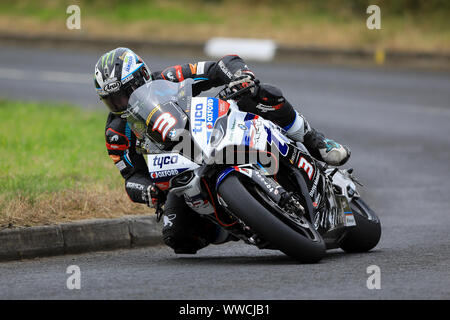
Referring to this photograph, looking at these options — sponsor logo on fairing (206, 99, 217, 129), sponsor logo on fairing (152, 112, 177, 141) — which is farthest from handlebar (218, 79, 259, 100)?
sponsor logo on fairing (152, 112, 177, 141)

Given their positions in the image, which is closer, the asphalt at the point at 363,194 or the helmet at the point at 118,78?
the asphalt at the point at 363,194

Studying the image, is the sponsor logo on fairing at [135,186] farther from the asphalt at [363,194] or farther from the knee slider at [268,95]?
the knee slider at [268,95]

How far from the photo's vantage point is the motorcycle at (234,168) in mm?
5566

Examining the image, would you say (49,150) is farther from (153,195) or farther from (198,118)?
(198,118)

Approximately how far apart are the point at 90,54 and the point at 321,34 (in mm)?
4718

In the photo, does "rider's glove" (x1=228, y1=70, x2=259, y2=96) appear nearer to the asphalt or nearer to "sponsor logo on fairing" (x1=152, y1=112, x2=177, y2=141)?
"sponsor logo on fairing" (x1=152, y1=112, x2=177, y2=141)

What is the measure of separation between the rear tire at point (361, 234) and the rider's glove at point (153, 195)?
134 centimetres

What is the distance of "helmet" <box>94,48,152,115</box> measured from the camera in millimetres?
6293

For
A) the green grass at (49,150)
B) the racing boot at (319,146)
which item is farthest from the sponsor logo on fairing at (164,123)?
the green grass at (49,150)

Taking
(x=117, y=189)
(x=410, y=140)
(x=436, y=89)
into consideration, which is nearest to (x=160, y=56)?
(x=436, y=89)

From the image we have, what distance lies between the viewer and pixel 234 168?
5.57 m

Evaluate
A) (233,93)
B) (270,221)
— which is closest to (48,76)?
(233,93)

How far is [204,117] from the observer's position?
5793 millimetres

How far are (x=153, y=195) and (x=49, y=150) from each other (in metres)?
3.97
